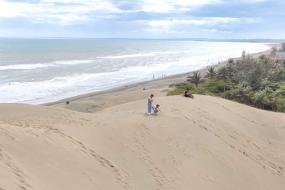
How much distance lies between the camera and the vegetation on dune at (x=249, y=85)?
107 feet

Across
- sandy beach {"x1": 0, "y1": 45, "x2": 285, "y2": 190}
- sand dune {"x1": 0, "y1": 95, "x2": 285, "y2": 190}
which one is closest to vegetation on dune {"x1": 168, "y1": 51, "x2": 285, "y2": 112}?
sandy beach {"x1": 0, "y1": 45, "x2": 285, "y2": 190}

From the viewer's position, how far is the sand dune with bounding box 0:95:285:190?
11.0 m

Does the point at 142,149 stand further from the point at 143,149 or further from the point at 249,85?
the point at 249,85

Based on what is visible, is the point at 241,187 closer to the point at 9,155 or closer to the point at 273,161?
the point at 273,161

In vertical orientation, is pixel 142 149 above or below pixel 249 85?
above

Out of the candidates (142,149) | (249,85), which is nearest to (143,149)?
(142,149)

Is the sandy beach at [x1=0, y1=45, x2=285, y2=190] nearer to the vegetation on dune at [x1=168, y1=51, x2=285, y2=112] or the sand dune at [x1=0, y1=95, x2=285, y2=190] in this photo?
the sand dune at [x1=0, y1=95, x2=285, y2=190]

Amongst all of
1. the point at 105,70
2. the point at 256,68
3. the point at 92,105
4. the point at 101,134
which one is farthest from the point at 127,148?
the point at 105,70

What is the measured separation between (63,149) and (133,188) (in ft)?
6.85

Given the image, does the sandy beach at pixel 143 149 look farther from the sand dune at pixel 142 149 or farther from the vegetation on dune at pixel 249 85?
the vegetation on dune at pixel 249 85

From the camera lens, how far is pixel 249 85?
39.3m

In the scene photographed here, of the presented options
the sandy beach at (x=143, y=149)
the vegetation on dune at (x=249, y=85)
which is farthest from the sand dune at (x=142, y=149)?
the vegetation on dune at (x=249, y=85)

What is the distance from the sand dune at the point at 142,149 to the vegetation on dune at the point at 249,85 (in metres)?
10.3

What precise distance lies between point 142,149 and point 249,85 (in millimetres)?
26459
